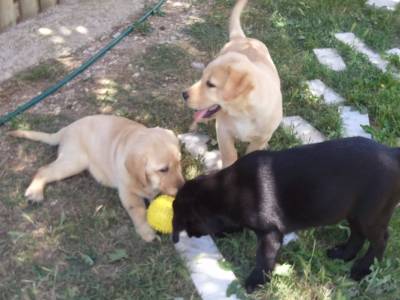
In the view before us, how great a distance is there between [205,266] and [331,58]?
2.86 meters

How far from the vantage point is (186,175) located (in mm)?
3688

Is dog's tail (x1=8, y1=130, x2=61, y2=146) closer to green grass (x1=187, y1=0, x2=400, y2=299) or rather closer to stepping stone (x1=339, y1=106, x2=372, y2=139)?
green grass (x1=187, y1=0, x2=400, y2=299)

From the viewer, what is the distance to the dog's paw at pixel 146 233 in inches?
127

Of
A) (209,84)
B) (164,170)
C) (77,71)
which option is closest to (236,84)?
(209,84)

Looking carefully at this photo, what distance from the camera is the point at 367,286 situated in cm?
296

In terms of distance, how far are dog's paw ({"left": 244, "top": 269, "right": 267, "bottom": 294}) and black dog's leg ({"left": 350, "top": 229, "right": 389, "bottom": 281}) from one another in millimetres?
566

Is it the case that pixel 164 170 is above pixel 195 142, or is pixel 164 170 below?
above

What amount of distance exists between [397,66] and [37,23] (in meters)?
3.55

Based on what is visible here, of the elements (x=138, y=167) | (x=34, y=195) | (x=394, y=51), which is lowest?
(x=34, y=195)

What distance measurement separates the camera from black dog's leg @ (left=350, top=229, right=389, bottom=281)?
9.70 ft

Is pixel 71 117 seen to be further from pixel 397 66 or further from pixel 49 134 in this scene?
pixel 397 66

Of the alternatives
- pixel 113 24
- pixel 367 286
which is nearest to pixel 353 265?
pixel 367 286

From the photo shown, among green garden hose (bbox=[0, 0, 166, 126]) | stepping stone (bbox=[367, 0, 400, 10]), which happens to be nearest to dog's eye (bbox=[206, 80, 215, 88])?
green garden hose (bbox=[0, 0, 166, 126])

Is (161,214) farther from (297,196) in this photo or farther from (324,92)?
(324,92)
